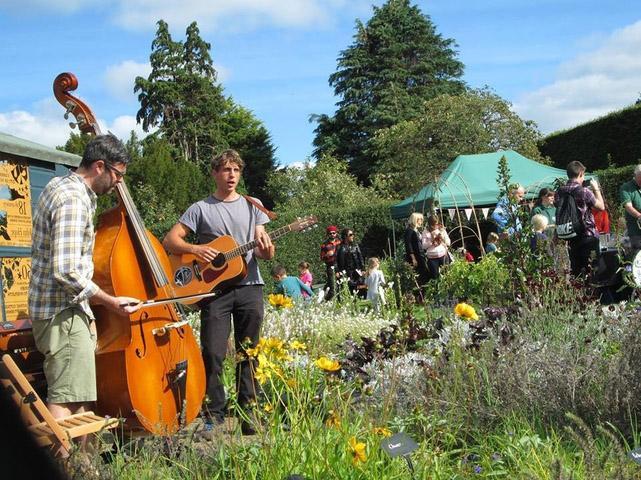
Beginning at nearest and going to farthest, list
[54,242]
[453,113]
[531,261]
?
[54,242], [531,261], [453,113]

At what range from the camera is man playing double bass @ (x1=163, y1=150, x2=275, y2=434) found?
4.88m

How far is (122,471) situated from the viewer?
2.88m

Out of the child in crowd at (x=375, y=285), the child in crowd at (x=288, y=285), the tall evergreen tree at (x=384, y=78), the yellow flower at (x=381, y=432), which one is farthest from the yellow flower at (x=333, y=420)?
the tall evergreen tree at (x=384, y=78)

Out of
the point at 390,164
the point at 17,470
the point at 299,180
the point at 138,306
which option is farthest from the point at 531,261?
the point at 299,180

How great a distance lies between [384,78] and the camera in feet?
168

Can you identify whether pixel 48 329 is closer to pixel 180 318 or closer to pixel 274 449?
pixel 180 318

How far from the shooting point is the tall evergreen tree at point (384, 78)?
49344 mm

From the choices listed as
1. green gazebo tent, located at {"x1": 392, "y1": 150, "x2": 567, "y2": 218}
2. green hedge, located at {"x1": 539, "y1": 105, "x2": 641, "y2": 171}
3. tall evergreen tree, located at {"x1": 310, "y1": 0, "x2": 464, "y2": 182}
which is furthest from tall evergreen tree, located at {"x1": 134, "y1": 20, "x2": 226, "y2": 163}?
green gazebo tent, located at {"x1": 392, "y1": 150, "x2": 567, "y2": 218}

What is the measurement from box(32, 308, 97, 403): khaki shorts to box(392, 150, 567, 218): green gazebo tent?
13.9 meters

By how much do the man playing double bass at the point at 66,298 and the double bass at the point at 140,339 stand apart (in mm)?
245

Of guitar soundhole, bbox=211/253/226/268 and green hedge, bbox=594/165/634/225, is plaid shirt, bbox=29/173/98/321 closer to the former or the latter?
guitar soundhole, bbox=211/253/226/268

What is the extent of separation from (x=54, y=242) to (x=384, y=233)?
19.7 metres

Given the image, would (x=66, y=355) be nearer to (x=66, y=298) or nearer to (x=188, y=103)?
(x=66, y=298)

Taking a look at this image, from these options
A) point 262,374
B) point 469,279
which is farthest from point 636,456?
point 469,279
